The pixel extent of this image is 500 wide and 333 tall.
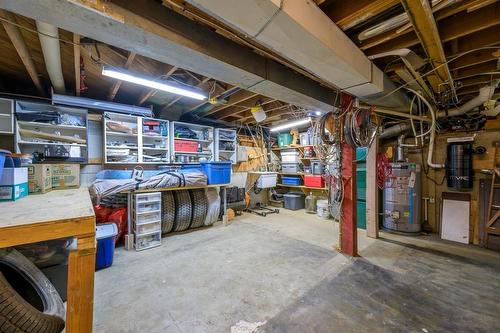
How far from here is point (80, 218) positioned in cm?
114

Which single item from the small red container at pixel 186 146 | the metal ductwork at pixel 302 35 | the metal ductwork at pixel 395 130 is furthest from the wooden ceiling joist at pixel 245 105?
the metal ductwork at pixel 395 130

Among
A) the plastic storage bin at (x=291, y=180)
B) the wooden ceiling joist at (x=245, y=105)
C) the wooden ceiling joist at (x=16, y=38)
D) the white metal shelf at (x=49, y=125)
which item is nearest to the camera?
the wooden ceiling joist at (x=16, y=38)

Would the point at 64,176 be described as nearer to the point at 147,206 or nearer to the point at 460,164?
the point at 147,206

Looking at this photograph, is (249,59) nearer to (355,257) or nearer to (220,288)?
(220,288)

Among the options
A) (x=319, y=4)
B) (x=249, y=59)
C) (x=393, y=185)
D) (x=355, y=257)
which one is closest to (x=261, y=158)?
(x=393, y=185)

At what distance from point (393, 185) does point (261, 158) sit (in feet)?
11.9

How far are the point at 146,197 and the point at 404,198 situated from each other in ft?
15.0

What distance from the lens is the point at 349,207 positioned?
10.2ft

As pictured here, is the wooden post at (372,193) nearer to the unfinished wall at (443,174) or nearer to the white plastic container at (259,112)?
the unfinished wall at (443,174)

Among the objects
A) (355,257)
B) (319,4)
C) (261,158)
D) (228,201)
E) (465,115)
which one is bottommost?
(355,257)

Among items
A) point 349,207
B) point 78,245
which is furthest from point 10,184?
point 349,207

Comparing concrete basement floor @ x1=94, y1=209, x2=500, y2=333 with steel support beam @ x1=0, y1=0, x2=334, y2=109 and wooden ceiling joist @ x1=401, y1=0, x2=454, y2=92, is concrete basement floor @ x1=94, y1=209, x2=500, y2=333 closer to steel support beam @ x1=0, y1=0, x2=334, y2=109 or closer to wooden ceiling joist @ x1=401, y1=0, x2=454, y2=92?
steel support beam @ x1=0, y1=0, x2=334, y2=109

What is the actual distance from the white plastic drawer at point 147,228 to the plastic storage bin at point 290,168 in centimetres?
403

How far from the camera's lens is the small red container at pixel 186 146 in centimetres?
466
